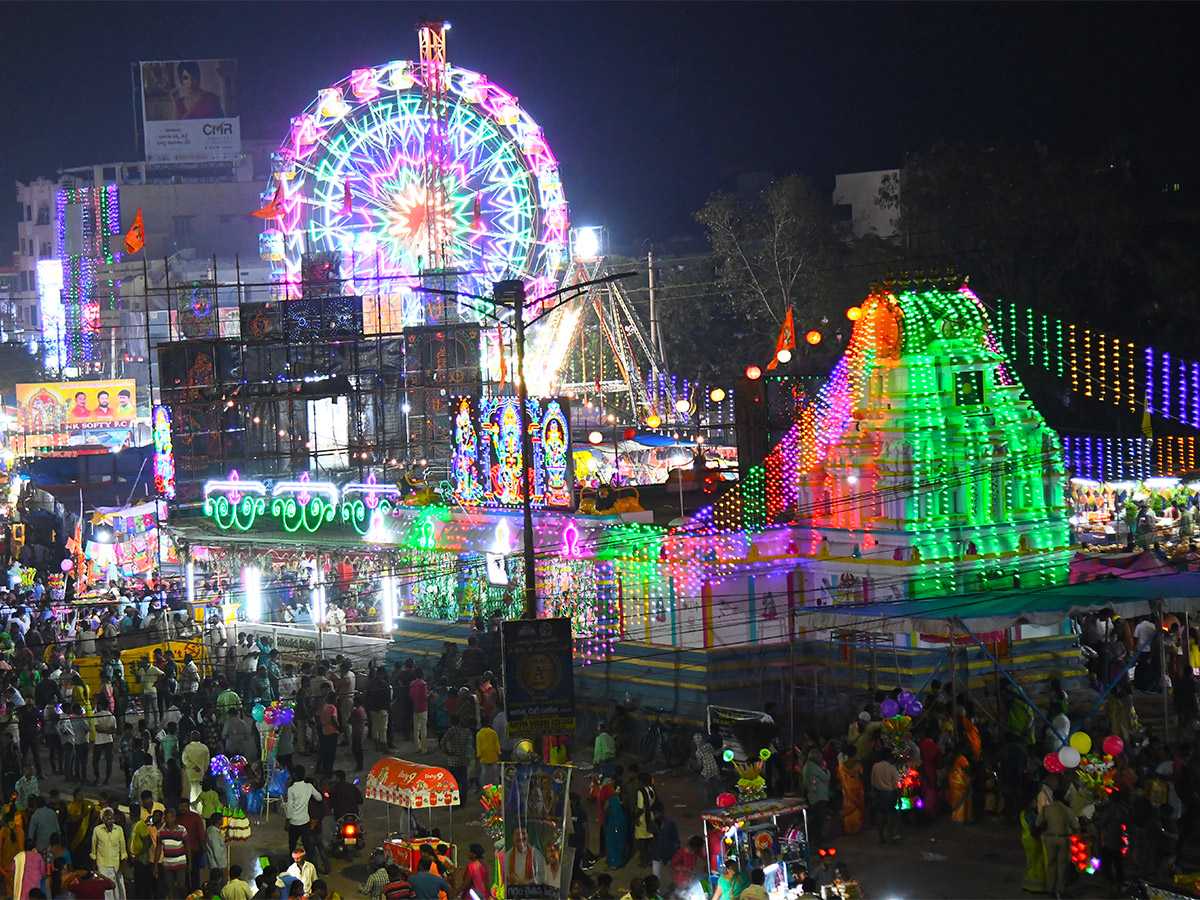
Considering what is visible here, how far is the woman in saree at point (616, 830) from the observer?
17.3 meters

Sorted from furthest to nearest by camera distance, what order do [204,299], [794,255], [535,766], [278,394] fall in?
1. [794,255]
2. [204,299]
3. [278,394]
4. [535,766]

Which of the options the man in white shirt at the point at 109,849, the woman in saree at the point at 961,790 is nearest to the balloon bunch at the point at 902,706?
the woman in saree at the point at 961,790

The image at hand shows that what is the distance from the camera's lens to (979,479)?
81.4 feet

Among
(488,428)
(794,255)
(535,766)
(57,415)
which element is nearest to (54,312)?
(57,415)

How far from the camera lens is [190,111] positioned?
11325cm

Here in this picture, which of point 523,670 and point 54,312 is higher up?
point 54,312

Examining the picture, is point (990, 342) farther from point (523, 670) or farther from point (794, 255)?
point (794, 255)

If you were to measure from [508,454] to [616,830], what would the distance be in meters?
12.2

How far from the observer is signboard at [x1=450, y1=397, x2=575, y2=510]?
27.5m

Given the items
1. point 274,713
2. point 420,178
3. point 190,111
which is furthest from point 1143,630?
point 190,111

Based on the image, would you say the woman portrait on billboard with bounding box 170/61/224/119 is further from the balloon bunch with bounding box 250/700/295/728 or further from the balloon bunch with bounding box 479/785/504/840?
the balloon bunch with bounding box 479/785/504/840

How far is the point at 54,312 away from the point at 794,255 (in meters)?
68.6

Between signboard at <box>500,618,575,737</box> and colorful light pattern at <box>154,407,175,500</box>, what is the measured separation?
66.2 feet

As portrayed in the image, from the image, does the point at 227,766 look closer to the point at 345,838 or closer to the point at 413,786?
the point at 345,838
